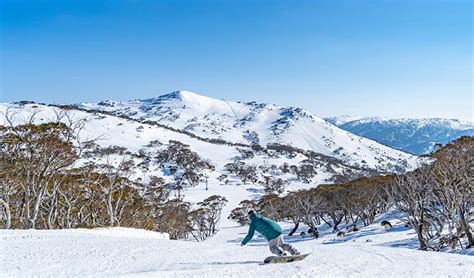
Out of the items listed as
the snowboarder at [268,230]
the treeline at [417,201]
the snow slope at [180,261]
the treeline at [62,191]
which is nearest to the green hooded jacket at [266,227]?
the snowboarder at [268,230]

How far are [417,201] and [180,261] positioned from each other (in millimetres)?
18652

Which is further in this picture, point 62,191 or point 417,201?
point 62,191

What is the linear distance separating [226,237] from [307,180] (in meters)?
98.3

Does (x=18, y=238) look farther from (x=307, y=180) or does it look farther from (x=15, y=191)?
(x=307, y=180)

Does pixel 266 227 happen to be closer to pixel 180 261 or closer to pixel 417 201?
pixel 180 261

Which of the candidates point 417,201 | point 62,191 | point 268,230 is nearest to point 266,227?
point 268,230

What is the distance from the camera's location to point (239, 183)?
129125 millimetres

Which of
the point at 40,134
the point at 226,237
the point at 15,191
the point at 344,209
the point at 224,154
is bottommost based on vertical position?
the point at 226,237

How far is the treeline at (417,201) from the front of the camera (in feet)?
81.2

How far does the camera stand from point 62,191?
1359 inches

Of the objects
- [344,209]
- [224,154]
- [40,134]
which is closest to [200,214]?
[344,209]

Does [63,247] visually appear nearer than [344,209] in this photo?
Yes

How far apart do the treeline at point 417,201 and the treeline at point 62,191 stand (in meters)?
15.7

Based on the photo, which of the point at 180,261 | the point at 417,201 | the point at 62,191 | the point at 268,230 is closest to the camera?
the point at 268,230
